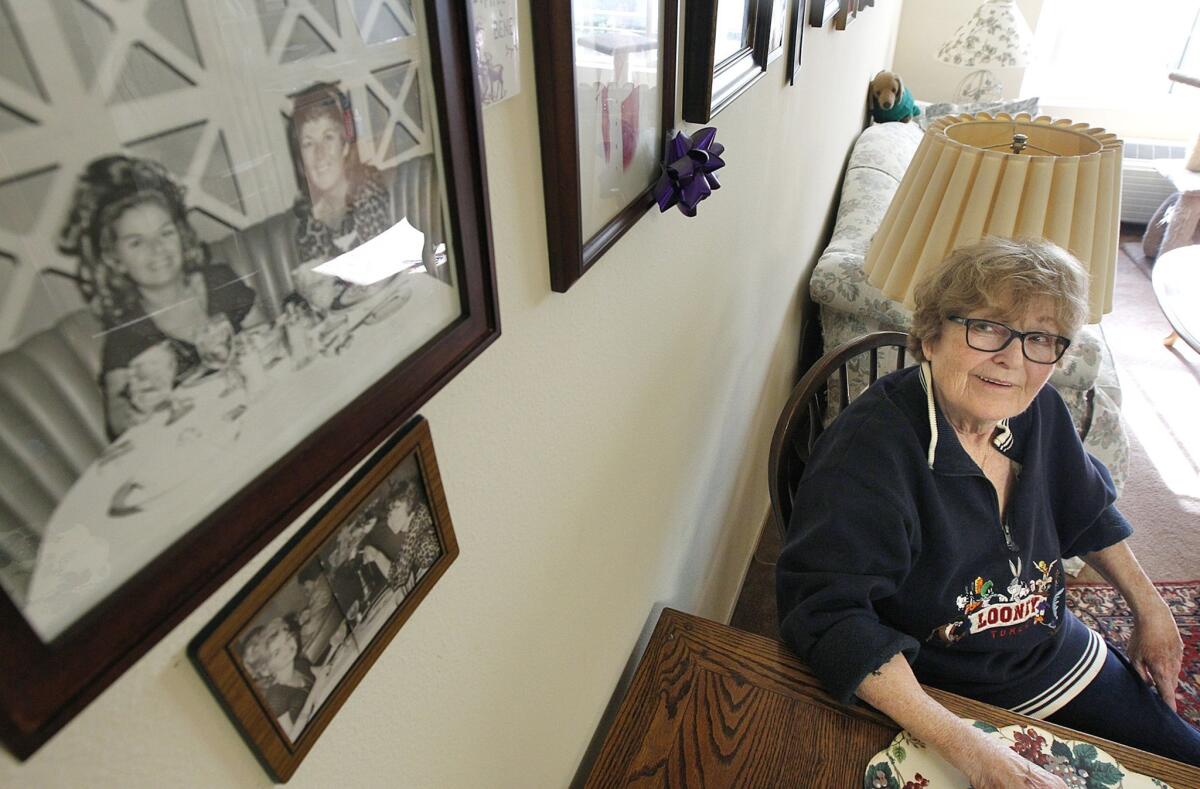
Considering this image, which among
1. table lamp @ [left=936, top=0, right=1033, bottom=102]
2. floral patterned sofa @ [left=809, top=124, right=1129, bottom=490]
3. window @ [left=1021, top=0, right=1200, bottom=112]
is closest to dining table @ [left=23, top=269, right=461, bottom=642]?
floral patterned sofa @ [left=809, top=124, right=1129, bottom=490]

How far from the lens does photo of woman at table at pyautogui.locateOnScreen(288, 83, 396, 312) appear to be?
34 cm

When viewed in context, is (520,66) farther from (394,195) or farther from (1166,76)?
(1166,76)

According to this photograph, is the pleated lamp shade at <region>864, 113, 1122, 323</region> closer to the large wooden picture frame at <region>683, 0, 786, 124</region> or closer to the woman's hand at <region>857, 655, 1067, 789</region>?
the large wooden picture frame at <region>683, 0, 786, 124</region>

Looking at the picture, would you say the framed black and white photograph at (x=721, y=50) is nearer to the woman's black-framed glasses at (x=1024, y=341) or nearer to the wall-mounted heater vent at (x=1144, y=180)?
the woman's black-framed glasses at (x=1024, y=341)

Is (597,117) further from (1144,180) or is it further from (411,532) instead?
(1144,180)

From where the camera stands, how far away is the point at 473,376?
0.55 meters

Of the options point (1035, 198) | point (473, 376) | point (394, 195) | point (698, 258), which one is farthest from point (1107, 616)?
point (394, 195)

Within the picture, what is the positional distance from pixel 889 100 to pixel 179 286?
371 cm

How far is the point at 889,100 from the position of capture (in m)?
3.42

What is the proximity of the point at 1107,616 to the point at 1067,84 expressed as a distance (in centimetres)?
415

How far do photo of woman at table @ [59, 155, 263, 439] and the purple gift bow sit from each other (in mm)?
575

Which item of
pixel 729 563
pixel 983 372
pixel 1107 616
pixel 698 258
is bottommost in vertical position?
pixel 1107 616

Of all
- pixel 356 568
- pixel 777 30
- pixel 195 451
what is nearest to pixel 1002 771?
pixel 356 568

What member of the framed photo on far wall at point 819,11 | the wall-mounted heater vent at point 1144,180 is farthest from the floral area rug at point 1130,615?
the wall-mounted heater vent at point 1144,180
